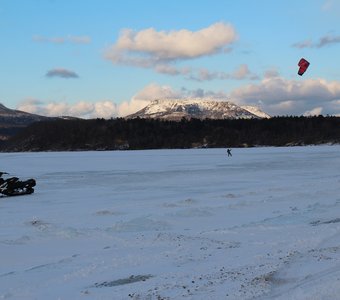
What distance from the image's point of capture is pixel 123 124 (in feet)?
535

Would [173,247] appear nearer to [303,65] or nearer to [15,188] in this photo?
[15,188]

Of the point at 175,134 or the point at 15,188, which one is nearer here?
the point at 15,188

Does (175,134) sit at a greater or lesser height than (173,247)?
greater

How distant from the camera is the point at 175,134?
15188cm

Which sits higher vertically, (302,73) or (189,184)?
(302,73)

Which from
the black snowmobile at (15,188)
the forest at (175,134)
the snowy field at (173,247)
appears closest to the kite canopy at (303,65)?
the snowy field at (173,247)

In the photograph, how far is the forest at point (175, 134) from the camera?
140 meters

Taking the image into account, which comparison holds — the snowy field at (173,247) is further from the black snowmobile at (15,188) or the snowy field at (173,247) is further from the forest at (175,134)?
the forest at (175,134)

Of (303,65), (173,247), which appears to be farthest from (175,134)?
(173,247)

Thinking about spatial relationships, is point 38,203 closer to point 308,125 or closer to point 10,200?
point 10,200

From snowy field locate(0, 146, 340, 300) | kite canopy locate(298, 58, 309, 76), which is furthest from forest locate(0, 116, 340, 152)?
snowy field locate(0, 146, 340, 300)

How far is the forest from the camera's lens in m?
140

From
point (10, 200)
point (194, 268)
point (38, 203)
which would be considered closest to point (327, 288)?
point (194, 268)

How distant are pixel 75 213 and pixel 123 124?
15209 cm
